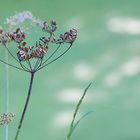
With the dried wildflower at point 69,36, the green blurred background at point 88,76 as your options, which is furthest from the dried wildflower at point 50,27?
the green blurred background at point 88,76

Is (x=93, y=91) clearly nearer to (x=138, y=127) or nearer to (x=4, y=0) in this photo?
(x=138, y=127)

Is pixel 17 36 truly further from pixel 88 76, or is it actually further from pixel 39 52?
pixel 88 76

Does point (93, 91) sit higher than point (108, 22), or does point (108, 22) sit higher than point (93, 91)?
point (108, 22)

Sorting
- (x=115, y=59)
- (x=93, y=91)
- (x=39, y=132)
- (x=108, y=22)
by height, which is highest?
(x=108, y=22)

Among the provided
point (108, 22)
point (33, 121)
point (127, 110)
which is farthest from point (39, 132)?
point (108, 22)

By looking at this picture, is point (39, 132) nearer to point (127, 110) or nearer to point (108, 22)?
point (127, 110)

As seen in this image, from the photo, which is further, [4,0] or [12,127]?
[4,0]

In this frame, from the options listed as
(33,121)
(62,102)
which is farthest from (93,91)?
(33,121)

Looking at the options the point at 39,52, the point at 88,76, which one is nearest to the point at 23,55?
the point at 39,52

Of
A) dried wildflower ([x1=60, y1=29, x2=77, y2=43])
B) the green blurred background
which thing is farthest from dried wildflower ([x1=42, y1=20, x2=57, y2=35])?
the green blurred background
